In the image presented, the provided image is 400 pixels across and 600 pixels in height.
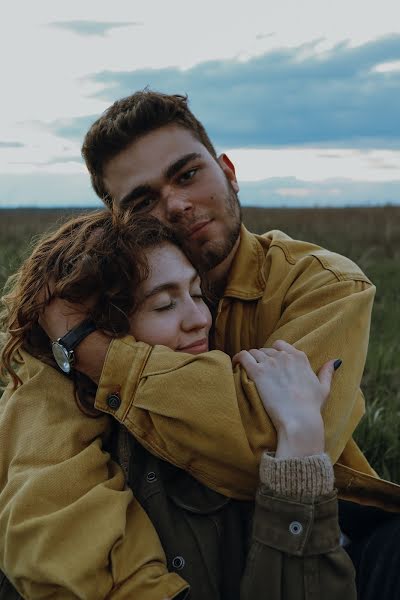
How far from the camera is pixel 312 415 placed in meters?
2.05

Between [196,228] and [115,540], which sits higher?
[196,228]

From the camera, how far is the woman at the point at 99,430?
2000mm

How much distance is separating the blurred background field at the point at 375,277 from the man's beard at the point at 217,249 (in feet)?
2.13

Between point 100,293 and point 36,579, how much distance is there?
36.9 inches

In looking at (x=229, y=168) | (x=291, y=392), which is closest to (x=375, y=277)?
(x=229, y=168)

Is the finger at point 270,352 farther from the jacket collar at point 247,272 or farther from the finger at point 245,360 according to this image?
the jacket collar at point 247,272

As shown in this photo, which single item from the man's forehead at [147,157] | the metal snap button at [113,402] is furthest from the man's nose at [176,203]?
the metal snap button at [113,402]

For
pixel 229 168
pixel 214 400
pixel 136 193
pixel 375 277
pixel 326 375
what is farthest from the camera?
pixel 375 277

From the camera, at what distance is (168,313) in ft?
7.90

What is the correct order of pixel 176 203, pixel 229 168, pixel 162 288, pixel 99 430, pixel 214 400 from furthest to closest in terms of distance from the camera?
1. pixel 229 168
2. pixel 176 203
3. pixel 162 288
4. pixel 99 430
5. pixel 214 400

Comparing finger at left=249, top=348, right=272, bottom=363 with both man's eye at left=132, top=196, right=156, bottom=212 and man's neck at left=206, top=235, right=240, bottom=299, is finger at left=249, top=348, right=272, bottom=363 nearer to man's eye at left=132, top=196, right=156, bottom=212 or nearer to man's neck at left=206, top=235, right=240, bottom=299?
man's neck at left=206, top=235, right=240, bottom=299

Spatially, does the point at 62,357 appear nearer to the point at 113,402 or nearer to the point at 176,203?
the point at 113,402

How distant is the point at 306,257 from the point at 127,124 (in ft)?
3.53

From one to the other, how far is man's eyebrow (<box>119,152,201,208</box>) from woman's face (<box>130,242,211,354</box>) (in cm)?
68
